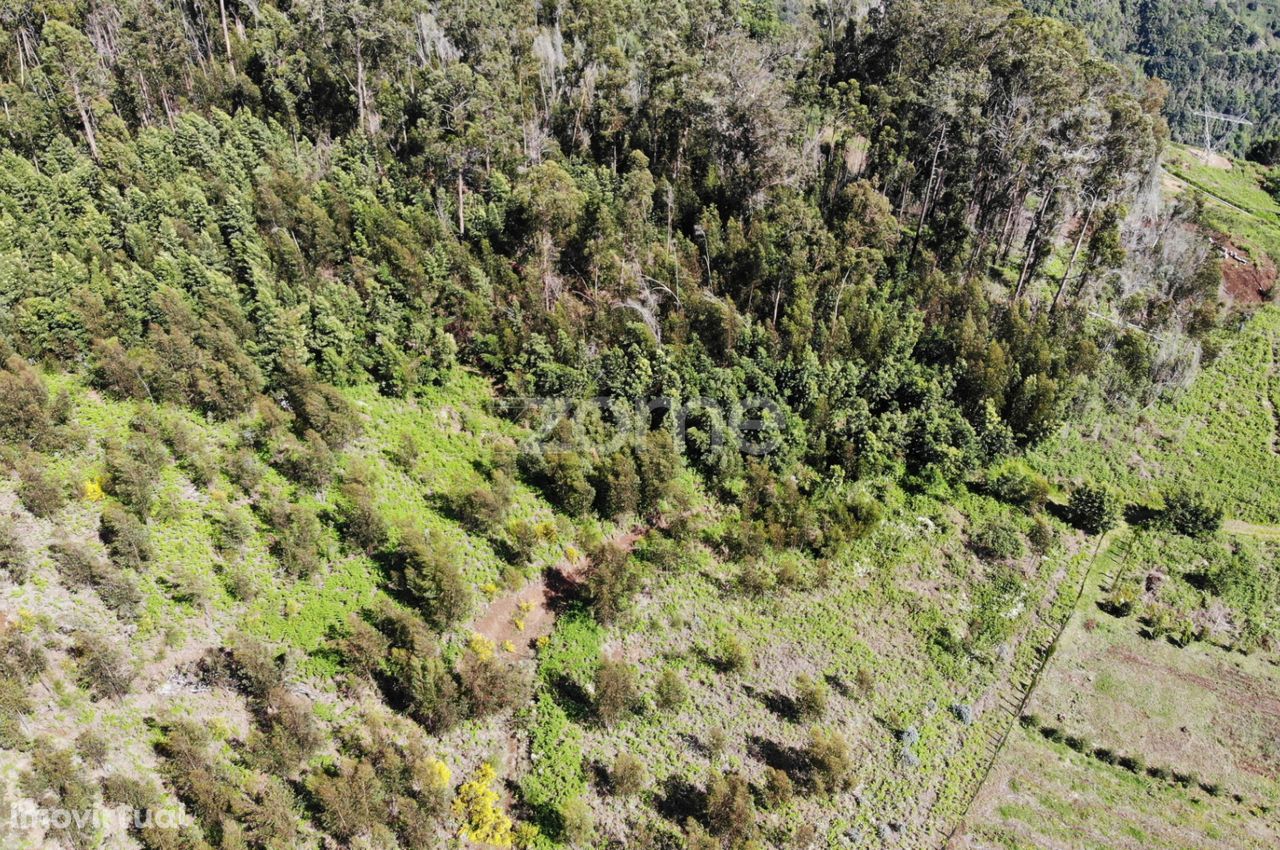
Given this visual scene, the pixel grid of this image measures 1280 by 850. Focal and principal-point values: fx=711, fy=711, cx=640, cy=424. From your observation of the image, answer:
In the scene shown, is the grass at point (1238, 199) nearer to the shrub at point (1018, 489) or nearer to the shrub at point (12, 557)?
the shrub at point (1018, 489)

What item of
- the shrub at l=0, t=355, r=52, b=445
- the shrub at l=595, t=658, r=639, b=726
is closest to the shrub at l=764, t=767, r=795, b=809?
the shrub at l=595, t=658, r=639, b=726

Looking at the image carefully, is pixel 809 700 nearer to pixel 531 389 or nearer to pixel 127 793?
pixel 531 389

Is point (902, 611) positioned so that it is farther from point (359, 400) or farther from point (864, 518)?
point (359, 400)

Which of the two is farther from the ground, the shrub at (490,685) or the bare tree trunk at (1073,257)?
the bare tree trunk at (1073,257)

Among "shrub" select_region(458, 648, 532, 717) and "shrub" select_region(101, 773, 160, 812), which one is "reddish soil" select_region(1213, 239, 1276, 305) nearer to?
"shrub" select_region(458, 648, 532, 717)

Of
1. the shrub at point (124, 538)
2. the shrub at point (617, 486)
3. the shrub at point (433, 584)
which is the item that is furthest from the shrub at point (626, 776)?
the shrub at point (124, 538)

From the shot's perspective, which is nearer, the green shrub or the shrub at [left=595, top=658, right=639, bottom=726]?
the green shrub
